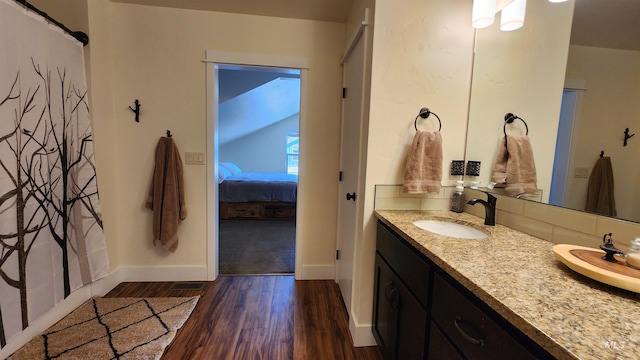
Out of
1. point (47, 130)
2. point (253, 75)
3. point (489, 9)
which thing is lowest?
point (47, 130)

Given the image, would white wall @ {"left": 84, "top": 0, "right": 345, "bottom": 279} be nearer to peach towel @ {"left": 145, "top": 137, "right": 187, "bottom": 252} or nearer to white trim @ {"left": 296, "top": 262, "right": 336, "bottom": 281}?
Result: peach towel @ {"left": 145, "top": 137, "right": 187, "bottom": 252}

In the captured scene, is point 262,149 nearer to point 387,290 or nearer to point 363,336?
point 363,336

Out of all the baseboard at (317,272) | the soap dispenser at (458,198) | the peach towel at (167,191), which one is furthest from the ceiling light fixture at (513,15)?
the peach towel at (167,191)

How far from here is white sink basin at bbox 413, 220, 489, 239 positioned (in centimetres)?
135

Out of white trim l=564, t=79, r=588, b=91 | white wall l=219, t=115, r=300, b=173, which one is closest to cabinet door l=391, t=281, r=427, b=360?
white trim l=564, t=79, r=588, b=91

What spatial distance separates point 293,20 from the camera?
225cm

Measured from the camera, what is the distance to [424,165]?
1.50 meters

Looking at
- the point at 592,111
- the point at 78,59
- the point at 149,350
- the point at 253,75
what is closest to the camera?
the point at 592,111

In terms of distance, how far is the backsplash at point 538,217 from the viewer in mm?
887

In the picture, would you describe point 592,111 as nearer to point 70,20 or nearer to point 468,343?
point 468,343

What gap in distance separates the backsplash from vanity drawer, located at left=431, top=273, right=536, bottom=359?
0.57m

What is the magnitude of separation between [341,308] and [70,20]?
2.92m

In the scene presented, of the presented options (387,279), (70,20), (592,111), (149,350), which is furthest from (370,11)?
(149,350)

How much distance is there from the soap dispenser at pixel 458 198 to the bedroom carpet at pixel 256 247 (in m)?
1.68
